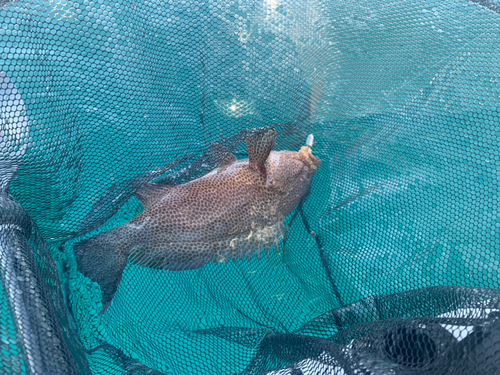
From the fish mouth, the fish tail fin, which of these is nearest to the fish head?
the fish mouth

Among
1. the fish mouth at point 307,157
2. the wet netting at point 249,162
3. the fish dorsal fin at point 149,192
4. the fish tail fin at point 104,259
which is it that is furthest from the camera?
the fish mouth at point 307,157

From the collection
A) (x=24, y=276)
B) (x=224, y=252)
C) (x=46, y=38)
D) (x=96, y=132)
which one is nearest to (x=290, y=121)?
(x=224, y=252)

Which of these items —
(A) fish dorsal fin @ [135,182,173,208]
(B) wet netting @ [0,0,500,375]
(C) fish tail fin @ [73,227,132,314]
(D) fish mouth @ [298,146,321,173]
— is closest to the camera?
(B) wet netting @ [0,0,500,375]

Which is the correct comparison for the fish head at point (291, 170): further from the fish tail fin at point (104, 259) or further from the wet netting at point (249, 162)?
the fish tail fin at point (104, 259)

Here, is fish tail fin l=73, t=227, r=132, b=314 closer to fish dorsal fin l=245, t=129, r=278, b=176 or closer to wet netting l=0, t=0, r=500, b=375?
wet netting l=0, t=0, r=500, b=375

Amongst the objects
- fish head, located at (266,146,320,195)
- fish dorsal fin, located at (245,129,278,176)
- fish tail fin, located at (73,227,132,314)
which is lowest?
fish tail fin, located at (73,227,132,314)

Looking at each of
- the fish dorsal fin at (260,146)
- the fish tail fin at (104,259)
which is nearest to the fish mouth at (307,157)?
the fish dorsal fin at (260,146)
